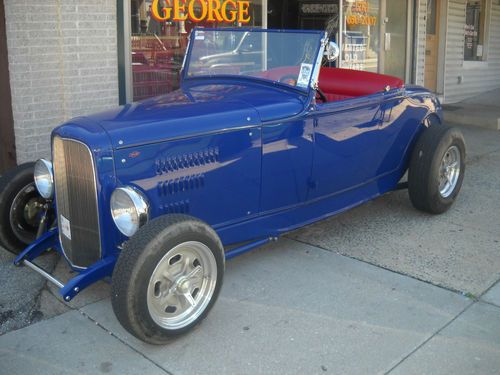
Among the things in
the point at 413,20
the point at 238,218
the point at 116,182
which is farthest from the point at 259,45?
the point at 413,20

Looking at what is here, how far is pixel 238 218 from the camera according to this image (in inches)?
153

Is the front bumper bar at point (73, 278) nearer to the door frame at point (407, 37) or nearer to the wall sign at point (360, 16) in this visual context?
the wall sign at point (360, 16)

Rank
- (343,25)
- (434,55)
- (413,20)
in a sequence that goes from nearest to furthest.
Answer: (343,25) < (413,20) < (434,55)

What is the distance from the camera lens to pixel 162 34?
6.63m

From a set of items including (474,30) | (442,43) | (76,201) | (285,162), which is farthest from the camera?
(474,30)

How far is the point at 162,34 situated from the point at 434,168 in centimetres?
327

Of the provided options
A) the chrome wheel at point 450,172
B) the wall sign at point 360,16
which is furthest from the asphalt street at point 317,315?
the wall sign at point 360,16

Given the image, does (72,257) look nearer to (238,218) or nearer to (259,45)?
(238,218)

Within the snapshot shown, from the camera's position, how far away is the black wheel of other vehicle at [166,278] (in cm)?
298

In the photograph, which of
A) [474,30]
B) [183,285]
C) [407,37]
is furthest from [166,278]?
[474,30]

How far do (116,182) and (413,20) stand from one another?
862 cm

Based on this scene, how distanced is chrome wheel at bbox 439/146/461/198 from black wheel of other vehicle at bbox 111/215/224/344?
2696 mm

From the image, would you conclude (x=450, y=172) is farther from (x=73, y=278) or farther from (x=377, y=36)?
(x=377, y=36)

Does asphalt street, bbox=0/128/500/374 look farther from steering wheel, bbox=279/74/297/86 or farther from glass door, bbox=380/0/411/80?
glass door, bbox=380/0/411/80
